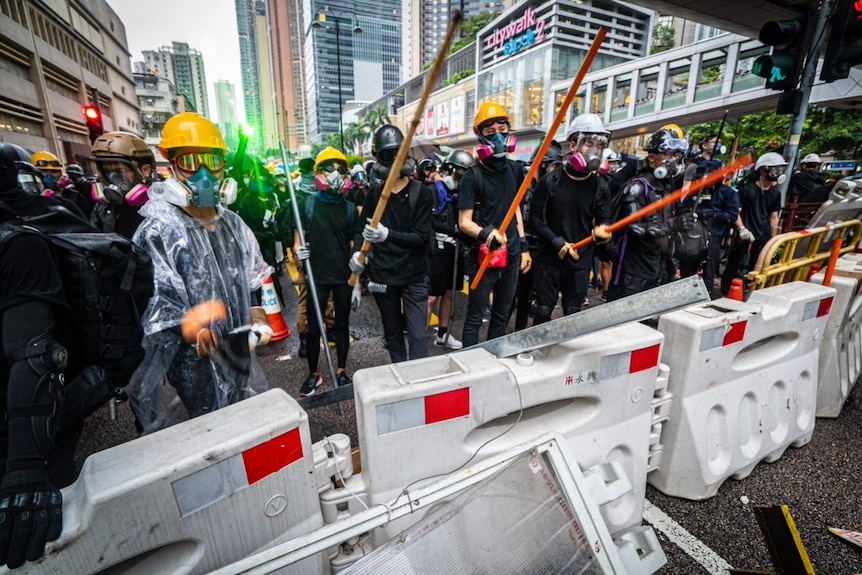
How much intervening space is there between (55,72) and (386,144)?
114 ft

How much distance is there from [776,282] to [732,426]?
65.7 inches

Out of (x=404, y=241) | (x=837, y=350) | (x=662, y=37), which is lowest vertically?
(x=837, y=350)

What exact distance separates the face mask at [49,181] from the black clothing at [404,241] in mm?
6280

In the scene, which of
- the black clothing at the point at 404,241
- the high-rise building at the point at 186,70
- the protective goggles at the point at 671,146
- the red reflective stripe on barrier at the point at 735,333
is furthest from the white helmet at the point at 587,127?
the high-rise building at the point at 186,70

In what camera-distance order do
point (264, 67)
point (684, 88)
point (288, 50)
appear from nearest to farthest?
point (684, 88) → point (288, 50) → point (264, 67)

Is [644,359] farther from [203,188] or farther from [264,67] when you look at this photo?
[264,67]

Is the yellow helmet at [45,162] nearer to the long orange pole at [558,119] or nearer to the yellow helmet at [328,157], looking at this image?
the yellow helmet at [328,157]

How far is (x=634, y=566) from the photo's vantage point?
5.80 feet

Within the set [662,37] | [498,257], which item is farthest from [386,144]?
[662,37]

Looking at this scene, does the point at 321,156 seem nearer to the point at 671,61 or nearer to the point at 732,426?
the point at 732,426

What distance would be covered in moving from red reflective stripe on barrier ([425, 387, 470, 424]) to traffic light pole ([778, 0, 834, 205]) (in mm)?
6663

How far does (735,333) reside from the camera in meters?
2.40

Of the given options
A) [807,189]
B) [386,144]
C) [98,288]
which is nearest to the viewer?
[98,288]

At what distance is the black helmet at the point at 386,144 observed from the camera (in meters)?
3.52
